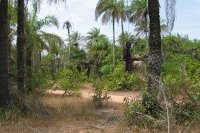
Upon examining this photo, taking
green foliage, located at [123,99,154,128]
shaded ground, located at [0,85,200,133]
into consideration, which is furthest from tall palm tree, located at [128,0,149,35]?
green foliage, located at [123,99,154,128]

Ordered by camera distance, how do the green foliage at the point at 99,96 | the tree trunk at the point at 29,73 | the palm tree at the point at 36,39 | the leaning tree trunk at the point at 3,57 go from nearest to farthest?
the leaning tree trunk at the point at 3,57 < the green foliage at the point at 99,96 < the tree trunk at the point at 29,73 < the palm tree at the point at 36,39

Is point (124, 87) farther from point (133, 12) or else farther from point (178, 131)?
point (178, 131)

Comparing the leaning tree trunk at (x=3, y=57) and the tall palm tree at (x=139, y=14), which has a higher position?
the tall palm tree at (x=139, y=14)

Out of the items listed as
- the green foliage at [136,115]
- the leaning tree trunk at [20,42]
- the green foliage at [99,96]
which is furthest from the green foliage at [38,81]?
the green foliage at [136,115]

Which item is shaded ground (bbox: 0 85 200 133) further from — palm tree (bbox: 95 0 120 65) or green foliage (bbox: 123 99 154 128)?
palm tree (bbox: 95 0 120 65)

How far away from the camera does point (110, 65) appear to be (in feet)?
190

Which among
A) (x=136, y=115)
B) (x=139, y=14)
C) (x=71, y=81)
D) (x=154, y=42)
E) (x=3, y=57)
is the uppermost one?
(x=139, y=14)

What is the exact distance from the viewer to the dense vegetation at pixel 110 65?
1444cm

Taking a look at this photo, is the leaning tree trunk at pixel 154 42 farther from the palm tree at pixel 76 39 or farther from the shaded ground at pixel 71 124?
the palm tree at pixel 76 39

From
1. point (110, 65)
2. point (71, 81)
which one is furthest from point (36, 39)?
point (110, 65)

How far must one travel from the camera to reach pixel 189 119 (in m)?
14.3

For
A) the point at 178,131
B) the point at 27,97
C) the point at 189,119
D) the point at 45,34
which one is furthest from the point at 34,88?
the point at 45,34

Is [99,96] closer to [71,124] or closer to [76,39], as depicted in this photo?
[71,124]

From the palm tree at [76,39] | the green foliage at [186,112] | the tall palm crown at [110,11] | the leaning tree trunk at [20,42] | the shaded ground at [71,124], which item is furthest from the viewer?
the palm tree at [76,39]
